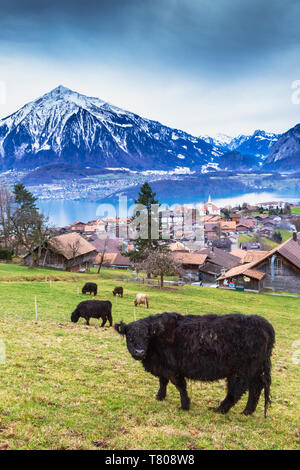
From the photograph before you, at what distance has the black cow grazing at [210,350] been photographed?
6.62m

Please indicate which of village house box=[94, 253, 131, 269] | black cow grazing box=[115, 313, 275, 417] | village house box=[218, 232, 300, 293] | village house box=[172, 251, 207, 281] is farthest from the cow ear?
village house box=[94, 253, 131, 269]

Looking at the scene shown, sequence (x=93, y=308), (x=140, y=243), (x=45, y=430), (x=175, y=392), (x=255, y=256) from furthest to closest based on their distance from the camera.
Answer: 1. (x=255, y=256)
2. (x=140, y=243)
3. (x=93, y=308)
4. (x=175, y=392)
5. (x=45, y=430)

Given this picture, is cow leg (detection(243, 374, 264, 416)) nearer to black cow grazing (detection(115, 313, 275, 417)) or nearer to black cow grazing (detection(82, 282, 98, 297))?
black cow grazing (detection(115, 313, 275, 417))

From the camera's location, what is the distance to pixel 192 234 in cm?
13500

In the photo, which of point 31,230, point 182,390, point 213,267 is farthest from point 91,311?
point 213,267

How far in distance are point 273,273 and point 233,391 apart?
50.5m

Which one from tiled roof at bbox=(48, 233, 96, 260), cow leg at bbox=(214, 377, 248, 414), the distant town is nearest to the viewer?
cow leg at bbox=(214, 377, 248, 414)

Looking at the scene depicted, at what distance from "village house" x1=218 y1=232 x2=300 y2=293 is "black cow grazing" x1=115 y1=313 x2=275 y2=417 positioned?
47446mm

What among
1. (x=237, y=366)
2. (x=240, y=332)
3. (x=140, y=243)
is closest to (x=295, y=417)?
(x=237, y=366)

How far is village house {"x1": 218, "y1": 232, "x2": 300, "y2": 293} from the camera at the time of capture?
51594 mm

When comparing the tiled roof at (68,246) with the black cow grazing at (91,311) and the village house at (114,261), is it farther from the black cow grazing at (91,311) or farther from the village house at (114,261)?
the black cow grazing at (91,311)

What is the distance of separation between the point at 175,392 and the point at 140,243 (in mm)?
43100
